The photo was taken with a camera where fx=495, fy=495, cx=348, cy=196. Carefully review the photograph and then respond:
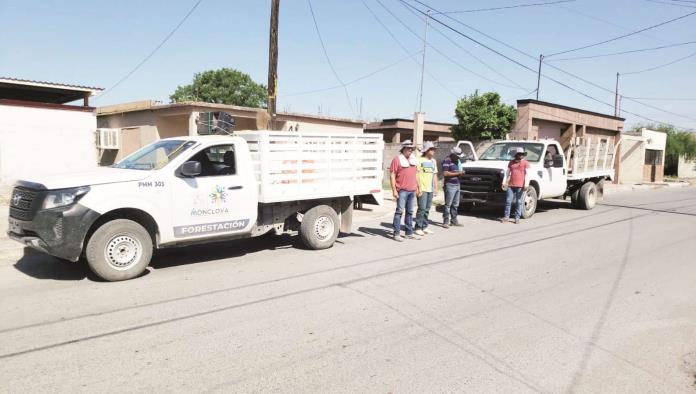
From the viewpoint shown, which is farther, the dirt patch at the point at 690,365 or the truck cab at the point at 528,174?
the truck cab at the point at 528,174

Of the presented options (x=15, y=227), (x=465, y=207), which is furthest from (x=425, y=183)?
(x=15, y=227)

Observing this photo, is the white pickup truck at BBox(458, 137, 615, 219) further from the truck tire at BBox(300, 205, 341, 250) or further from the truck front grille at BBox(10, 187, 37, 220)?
the truck front grille at BBox(10, 187, 37, 220)

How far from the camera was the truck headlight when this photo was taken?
571cm

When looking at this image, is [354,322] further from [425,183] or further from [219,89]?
[219,89]

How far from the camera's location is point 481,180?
1260 centimetres

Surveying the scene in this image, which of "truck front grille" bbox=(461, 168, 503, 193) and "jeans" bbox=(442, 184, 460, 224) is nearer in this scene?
"jeans" bbox=(442, 184, 460, 224)

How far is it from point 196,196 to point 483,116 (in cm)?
1645

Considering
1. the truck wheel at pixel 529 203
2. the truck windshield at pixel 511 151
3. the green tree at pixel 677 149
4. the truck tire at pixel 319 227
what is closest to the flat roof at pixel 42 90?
the truck tire at pixel 319 227

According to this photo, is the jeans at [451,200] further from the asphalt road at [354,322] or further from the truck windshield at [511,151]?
the truck windshield at [511,151]

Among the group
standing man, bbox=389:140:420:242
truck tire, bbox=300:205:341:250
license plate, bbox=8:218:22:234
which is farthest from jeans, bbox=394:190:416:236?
license plate, bbox=8:218:22:234

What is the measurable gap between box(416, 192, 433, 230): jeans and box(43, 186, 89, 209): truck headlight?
19.5 feet

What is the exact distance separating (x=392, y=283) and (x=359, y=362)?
93.9 inches

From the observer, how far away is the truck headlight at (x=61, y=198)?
5.71 meters

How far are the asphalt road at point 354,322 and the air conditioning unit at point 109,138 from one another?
12541 mm
